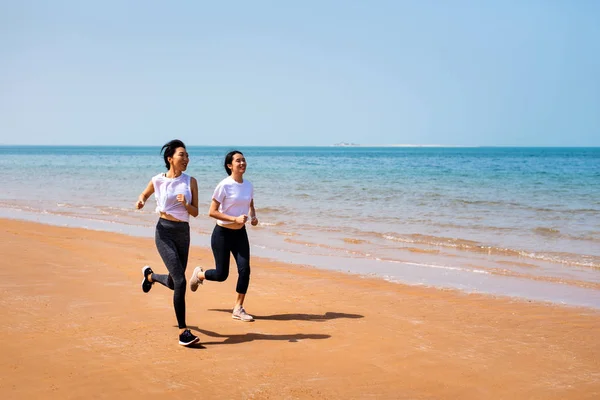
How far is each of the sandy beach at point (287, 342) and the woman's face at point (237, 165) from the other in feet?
5.37

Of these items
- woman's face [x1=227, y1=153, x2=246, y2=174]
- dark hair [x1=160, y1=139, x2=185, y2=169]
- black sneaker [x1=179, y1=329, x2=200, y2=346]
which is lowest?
black sneaker [x1=179, y1=329, x2=200, y2=346]

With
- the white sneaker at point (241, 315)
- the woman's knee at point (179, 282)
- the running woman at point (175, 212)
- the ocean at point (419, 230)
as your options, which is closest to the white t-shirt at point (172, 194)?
the running woman at point (175, 212)

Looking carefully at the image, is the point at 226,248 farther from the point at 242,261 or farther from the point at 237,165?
the point at 237,165

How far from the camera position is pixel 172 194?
19.0 ft

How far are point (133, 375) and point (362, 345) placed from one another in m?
2.18

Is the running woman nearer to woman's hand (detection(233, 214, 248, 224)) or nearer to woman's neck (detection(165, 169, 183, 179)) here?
woman's neck (detection(165, 169, 183, 179))

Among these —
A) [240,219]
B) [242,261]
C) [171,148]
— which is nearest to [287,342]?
[242,261]

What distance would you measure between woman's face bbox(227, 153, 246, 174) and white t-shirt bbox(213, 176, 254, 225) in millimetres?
115

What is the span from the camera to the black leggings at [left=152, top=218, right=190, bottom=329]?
5.70 metres

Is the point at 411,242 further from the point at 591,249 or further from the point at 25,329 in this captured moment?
the point at 25,329

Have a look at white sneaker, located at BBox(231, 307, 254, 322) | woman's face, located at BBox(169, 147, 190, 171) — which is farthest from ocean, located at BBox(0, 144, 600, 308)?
woman's face, located at BBox(169, 147, 190, 171)

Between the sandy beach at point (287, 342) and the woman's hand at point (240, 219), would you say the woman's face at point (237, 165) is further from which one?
the sandy beach at point (287, 342)

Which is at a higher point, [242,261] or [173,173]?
[173,173]

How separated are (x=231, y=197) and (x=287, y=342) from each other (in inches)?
64.0
